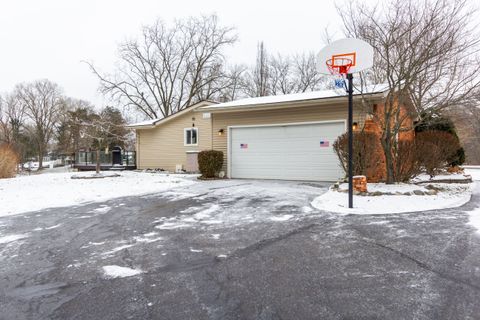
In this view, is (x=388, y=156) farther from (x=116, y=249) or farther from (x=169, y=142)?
(x=169, y=142)

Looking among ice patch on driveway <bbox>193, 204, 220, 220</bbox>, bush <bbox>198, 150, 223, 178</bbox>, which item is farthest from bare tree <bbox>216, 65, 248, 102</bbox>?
ice patch on driveway <bbox>193, 204, 220, 220</bbox>

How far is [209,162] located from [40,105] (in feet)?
130

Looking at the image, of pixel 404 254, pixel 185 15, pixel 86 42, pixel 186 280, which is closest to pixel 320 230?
pixel 404 254

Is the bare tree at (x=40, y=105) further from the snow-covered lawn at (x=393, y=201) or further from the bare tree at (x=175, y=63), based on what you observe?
the snow-covered lawn at (x=393, y=201)

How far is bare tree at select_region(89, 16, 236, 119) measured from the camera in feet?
102

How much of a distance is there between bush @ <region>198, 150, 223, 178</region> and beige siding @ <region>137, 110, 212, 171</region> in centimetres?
165

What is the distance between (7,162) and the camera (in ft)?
43.5

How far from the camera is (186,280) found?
111 inches

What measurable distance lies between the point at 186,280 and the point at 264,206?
364 cm

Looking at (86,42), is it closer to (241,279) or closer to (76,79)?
(76,79)

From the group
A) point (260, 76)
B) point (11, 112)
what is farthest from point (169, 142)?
point (11, 112)

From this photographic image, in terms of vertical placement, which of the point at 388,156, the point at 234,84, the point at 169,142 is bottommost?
the point at 388,156

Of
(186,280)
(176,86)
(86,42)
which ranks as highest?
(86,42)

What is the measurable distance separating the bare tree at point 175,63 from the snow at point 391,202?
25863 mm
